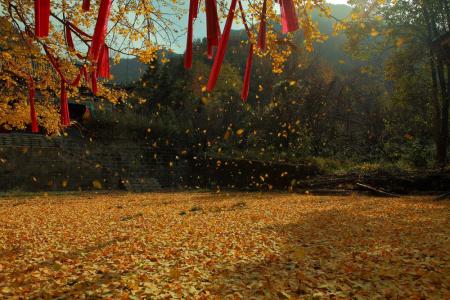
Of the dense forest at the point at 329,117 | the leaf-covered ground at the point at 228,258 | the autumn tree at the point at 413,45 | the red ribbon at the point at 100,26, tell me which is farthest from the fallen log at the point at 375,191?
the red ribbon at the point at 100,26

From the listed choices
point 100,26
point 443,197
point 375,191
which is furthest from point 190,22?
point 375,191

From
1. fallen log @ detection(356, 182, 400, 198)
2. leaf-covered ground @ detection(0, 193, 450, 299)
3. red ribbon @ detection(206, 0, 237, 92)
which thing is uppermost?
red ribbon @ detection(206, 0, 237, 92)

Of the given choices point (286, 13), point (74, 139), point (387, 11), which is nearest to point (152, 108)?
point (74, 139)

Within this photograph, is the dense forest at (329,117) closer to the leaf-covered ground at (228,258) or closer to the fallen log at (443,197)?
the fallen log at (443,197)

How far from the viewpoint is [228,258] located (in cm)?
302

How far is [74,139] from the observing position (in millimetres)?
16328

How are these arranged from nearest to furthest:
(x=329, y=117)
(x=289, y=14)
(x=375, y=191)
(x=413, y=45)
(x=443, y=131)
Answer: (x=289, y=14) < (x=375, y=191) < (x=443, y=131) < (x=413, y=45) < (x=329, y=117)

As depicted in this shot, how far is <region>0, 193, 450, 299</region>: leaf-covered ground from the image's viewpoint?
234cm

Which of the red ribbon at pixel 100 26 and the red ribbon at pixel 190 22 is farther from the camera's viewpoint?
the red ribbon at pixel 190 22

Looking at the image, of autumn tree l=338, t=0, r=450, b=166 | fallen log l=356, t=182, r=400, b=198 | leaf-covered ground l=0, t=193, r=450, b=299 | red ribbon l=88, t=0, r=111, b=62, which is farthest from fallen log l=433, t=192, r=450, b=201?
red ribbon l=88, t=0, r=111, b=62

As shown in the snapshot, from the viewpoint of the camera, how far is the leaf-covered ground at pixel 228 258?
7.68 feet

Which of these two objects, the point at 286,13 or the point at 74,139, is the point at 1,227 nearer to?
the point at 286,13

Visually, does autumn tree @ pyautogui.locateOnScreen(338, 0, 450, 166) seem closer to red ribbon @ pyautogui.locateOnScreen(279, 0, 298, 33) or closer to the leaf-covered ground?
the leaf-covered ground

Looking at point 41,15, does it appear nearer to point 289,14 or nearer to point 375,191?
point 289,14
